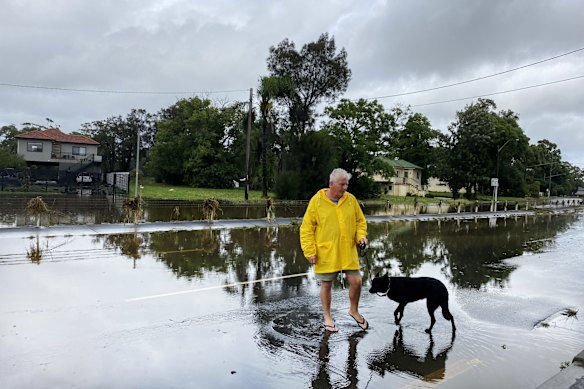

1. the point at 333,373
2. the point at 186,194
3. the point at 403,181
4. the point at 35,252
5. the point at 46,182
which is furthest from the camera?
the point at 403,181

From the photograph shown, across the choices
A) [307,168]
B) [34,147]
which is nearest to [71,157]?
[34,147]

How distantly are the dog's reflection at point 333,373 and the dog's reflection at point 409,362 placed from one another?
196mm

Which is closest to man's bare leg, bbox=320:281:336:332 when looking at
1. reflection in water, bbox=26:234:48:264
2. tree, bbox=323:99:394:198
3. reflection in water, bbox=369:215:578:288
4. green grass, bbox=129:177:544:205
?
reflection in water, bbox=369:215:578:288

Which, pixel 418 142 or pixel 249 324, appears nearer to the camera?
pixel 249 324

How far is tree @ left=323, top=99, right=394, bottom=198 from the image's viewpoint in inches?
1886

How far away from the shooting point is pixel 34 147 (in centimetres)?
5522

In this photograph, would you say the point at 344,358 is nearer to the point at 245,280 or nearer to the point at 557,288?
the point at 245,280

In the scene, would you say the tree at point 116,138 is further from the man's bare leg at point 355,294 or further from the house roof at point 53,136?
the man's bare leg at point 355,294

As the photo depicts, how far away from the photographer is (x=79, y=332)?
560cm

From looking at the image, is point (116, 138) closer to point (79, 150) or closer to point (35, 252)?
point (79, 150)

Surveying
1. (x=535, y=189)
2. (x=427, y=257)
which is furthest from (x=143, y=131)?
(x=427, y=257)

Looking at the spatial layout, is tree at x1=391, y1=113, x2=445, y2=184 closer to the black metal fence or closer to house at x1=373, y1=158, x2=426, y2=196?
house at x1=373, y1=158, x2=426, y2=196

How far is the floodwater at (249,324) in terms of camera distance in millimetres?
4594

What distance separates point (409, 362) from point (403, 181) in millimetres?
72191
